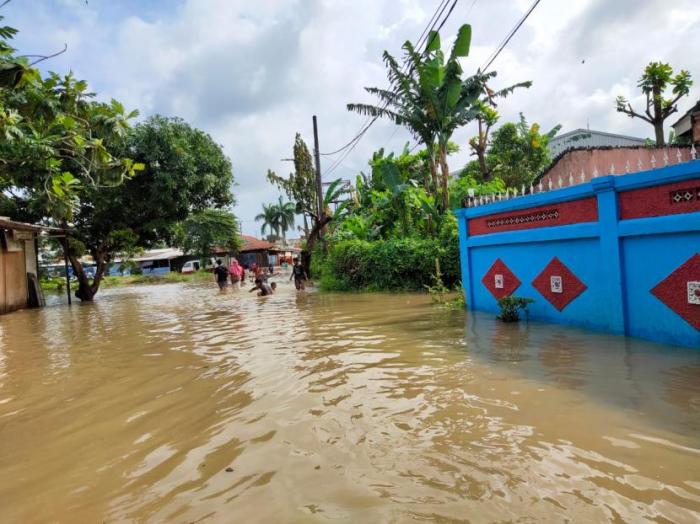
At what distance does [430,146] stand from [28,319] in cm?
1409

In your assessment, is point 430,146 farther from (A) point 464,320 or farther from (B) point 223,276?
(B) point 223,276

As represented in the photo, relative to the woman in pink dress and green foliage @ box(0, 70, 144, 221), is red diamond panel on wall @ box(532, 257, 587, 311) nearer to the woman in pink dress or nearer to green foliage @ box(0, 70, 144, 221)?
green foliage @ box(0, 70, 144, 221)

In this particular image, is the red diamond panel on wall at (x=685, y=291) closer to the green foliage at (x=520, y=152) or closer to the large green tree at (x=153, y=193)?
the large green tree at (x=153, y=193)

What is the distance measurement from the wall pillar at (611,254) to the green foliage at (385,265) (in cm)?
784

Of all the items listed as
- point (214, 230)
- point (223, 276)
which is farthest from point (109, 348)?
point (214, 230)

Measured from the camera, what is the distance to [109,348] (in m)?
8.04

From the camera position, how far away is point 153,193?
18.6m

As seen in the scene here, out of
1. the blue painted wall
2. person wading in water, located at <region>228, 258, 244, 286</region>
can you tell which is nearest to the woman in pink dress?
person wading in water, located at <region>228, 258, 244, 286</region>

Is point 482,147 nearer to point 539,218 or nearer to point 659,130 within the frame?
point 659,130

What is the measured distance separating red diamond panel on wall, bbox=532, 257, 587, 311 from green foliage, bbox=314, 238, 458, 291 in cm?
639

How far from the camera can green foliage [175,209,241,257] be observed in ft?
140

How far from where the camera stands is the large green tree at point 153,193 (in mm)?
18406

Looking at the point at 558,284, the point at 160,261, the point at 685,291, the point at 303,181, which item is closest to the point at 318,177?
the point at 303,181

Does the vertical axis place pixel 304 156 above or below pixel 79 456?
above
